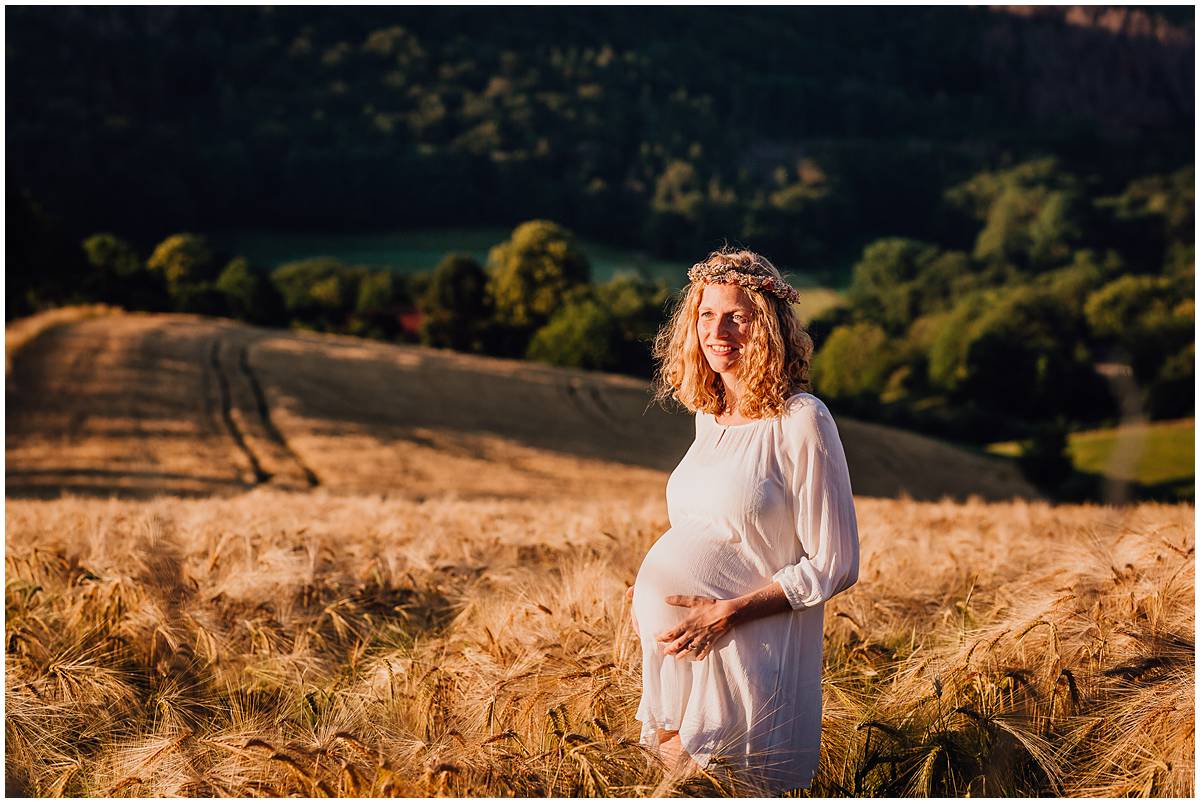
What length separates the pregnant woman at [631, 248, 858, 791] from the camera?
3873 millimetres

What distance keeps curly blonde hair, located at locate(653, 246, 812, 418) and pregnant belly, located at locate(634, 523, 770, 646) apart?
0.53 metres

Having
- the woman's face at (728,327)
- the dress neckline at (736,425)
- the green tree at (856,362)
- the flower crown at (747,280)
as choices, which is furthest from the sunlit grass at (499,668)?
the green tree at (856,362)

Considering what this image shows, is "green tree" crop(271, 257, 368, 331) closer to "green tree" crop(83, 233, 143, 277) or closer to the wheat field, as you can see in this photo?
"green tree" crop(83, 233, 143, 277)

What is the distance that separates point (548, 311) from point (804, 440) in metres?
81.2

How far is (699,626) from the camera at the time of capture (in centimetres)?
398

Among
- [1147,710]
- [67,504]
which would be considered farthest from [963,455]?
[1147,710]

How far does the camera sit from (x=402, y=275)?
4422 inches

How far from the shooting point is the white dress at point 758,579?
385cm

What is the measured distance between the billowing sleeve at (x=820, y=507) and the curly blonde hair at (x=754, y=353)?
0.16 meters

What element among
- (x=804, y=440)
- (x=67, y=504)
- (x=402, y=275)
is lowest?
(x=402, y=275)

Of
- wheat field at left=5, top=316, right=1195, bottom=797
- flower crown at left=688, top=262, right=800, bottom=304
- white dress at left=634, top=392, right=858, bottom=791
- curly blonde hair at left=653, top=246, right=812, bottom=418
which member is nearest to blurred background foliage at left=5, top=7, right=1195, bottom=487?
wheat field at left=5, top=316, right=1195, bottom=797

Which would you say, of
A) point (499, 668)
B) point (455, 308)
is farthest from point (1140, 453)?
point (499, 668)

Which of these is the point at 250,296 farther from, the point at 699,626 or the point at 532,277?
the point at 699,626

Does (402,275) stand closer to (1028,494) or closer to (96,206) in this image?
(96,206)
